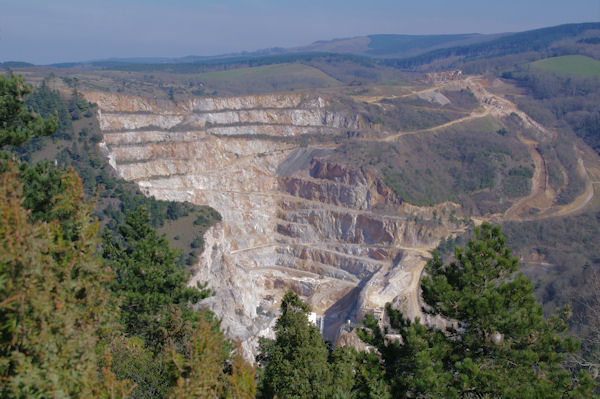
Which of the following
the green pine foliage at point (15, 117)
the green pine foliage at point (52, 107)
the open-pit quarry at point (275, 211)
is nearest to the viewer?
the green pine foliage at point (15, 117)

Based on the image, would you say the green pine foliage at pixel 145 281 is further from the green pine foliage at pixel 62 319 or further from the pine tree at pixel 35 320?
the pine tree at pixel 35 320

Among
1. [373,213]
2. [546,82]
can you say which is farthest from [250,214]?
[546,82]

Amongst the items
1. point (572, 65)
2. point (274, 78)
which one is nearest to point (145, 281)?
point (274, 78)

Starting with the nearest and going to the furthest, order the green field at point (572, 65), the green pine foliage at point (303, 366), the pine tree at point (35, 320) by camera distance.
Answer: the pine tree at point (35, 320)
the green pine foliage at point (303, 366)
the green field at point (572, 65)

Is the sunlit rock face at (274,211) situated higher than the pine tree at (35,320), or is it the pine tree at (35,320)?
the pine tree at (35,320)

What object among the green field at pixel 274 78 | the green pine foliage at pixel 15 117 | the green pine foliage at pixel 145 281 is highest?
the green field at pixel 274 78

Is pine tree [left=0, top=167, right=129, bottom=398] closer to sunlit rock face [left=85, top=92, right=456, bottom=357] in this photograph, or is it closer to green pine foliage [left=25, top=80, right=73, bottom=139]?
sunlit rock face [left=85, top=92, right=456, bottom=357]

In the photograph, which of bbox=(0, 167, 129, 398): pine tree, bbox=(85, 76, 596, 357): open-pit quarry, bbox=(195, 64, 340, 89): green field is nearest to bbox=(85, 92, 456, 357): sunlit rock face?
bbox=(85, 76, 596, 357): open-pit quarry

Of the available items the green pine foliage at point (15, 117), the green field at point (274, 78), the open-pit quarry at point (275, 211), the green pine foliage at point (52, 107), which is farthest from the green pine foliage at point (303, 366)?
the green field at point (274, 78)
